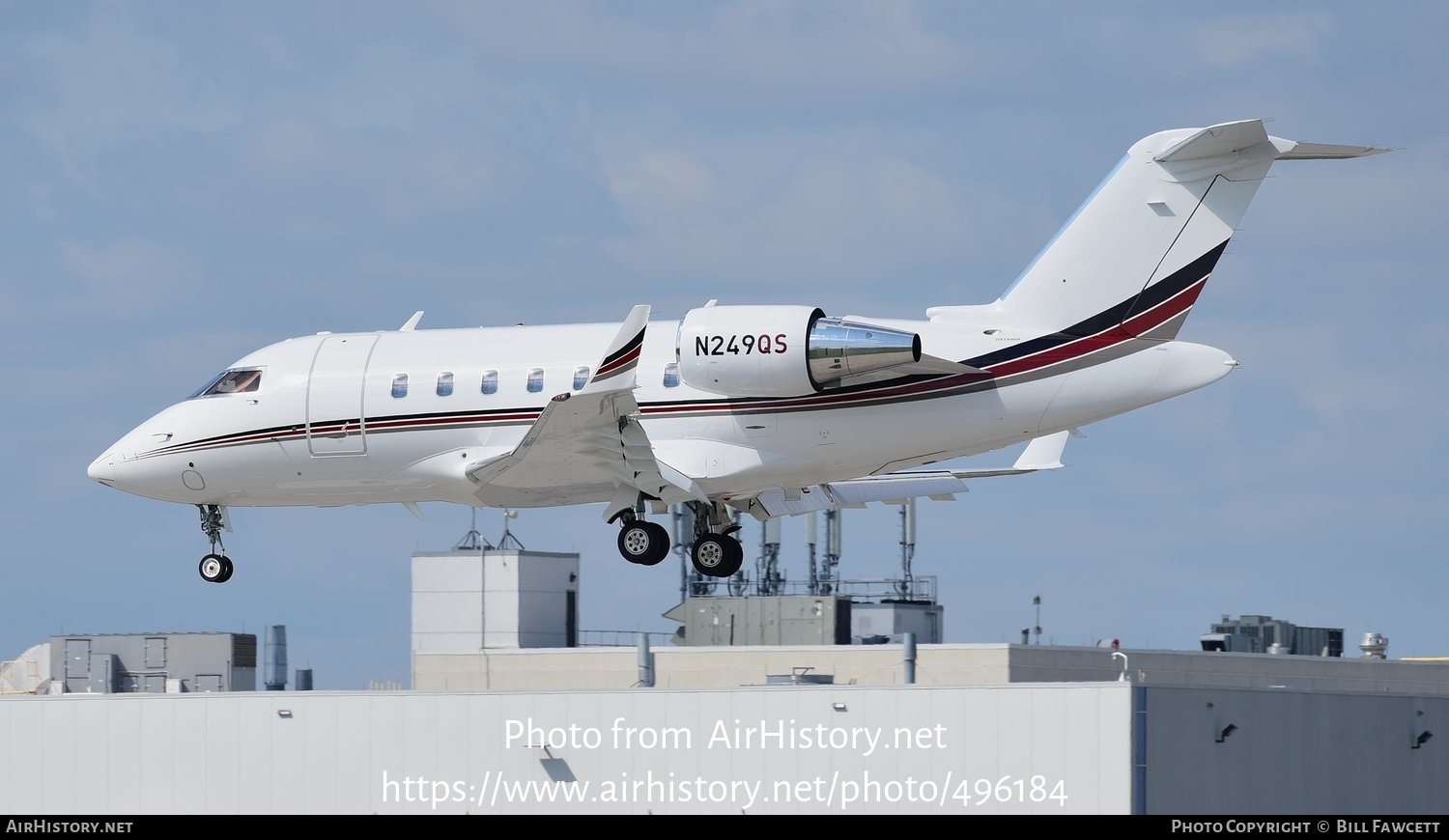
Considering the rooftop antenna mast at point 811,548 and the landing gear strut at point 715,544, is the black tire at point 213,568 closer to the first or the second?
the landing gear strut at point 715,544

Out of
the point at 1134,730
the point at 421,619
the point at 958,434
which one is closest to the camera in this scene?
the point at 1134,730

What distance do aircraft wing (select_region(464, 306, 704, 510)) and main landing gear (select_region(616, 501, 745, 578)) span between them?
0.50m

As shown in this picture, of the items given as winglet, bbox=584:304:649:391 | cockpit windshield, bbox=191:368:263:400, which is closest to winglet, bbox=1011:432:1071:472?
winglet, bbox=584:304:649:391

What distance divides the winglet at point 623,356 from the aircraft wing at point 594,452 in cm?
1

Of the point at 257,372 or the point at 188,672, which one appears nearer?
the point at 257,372

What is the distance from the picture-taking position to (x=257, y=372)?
36.9 meters

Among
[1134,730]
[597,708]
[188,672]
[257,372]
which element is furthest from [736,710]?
[188,672]

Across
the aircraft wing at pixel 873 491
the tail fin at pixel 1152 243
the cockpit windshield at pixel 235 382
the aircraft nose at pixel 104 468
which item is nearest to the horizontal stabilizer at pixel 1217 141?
the tail fin at pixel 1152 243

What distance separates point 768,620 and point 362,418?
34.7 ft

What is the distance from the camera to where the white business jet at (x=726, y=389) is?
107 feet

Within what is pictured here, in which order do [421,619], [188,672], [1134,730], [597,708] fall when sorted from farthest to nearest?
[421,619] < [188,672] < [597,708] < [1134,730]

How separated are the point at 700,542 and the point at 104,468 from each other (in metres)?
10.3

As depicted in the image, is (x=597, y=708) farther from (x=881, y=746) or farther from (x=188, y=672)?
(x=188, y=672)

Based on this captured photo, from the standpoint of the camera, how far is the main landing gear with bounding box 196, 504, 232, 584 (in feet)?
125
